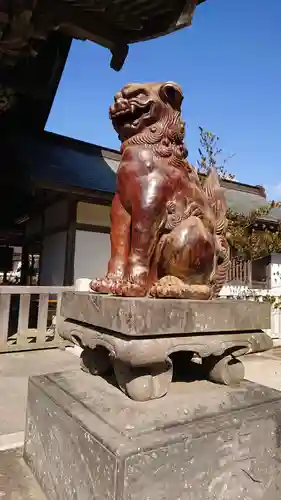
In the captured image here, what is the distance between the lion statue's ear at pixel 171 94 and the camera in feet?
5.57

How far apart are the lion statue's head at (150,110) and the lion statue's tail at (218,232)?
1.30ft

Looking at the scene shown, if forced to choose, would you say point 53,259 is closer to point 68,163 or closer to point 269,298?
point 68,163

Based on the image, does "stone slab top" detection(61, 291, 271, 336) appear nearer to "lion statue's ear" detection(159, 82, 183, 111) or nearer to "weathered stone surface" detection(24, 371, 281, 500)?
"weathered stone surface" detection(24, 371, 281, 500)

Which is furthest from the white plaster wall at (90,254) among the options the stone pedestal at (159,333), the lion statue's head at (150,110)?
the lion statue's head at (150,110)

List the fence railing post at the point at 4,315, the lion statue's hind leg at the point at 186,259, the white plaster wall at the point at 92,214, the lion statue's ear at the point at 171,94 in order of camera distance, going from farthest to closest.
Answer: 1. the white plaster wall at the point at 92,214
2. the fence railing post at the point at 4,315
3. the lion statue's ear at the point at 171,94
4. the lion statue's hind leg at the point at 186,259

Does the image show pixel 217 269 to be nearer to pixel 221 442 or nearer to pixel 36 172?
pixel 221 442

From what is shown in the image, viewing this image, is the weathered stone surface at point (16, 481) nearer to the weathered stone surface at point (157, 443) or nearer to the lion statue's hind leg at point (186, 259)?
the weathered stone surface at point (157, 443)

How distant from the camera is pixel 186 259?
1594mm

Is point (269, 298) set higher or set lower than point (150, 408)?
higher

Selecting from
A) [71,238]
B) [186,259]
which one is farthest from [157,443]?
[71,238]

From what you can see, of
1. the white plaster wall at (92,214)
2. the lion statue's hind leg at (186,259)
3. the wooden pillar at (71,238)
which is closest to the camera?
the lion statue's hind leg at (186,259)

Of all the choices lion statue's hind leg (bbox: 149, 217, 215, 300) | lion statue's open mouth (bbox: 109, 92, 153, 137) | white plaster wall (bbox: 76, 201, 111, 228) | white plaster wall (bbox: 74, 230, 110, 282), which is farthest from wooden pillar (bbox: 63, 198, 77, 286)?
lion statue's hind leg (bbox: 149, 217, 215, 300)

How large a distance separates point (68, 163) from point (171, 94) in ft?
20.1

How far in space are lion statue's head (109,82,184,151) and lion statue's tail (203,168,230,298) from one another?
0.40 m
